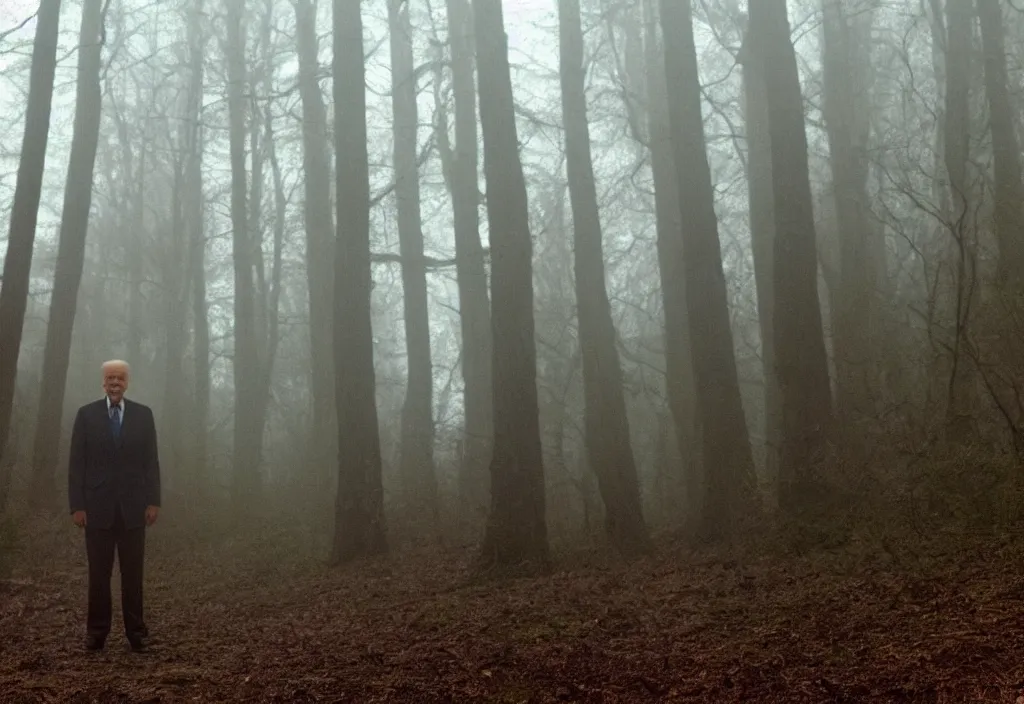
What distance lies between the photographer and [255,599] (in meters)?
9.86

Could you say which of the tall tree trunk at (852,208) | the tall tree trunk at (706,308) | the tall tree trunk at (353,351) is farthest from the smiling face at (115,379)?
the tall tree trunk at (852,208)

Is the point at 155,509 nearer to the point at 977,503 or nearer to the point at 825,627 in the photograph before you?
the point at 825,627

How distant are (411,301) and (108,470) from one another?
10861 millimetres

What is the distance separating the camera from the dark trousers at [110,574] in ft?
23.5

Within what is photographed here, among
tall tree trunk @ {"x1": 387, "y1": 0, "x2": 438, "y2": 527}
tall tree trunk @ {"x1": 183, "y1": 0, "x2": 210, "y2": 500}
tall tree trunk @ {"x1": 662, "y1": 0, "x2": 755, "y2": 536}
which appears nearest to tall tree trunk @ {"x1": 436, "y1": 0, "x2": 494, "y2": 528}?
tall tree trunk @ {"x1": 387, "y1": 0, "x2": 438, "y2": 527}

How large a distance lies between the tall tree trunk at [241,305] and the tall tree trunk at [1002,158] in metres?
12.3

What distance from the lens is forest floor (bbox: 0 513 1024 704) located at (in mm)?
5188

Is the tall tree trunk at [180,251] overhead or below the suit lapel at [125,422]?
overhead

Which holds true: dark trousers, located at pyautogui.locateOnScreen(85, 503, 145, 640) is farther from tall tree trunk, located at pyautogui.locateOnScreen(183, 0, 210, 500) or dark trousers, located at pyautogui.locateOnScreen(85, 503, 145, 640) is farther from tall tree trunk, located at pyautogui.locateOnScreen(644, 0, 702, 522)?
tall tree trunk, located at pyautogui.locateOnScreen(183, 0, 210, 500)

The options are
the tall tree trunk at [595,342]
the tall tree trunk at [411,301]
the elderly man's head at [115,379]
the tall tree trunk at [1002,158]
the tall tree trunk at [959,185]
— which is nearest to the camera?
the elderly man's head at [115,379]

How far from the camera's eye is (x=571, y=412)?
2112cm

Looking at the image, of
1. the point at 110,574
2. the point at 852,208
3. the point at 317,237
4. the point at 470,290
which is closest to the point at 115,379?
the point at 110,574

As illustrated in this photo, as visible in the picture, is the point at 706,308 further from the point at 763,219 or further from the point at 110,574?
the point at 110,574

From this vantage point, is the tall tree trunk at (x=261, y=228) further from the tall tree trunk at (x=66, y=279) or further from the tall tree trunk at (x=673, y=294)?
the tall tree trunk at (x=673, y=294)
